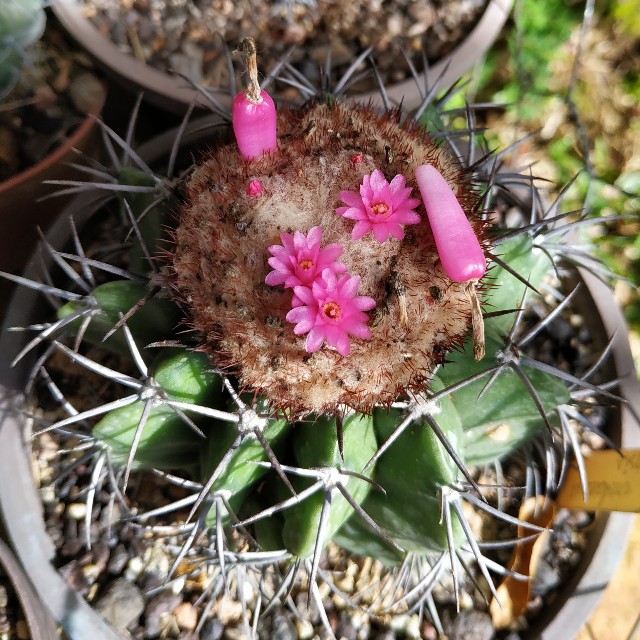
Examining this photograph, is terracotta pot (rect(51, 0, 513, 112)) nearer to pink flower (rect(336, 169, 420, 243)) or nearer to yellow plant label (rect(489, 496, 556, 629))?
pink flower (rect(336, 169, 420, 243))

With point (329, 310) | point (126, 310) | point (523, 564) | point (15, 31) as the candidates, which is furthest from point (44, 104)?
point (523, 564)

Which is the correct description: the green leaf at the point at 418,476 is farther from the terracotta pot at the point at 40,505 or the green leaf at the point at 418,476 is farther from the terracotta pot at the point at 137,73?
the terracotta pot at the point at 137,73

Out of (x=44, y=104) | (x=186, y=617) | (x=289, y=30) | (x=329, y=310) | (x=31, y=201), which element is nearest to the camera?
(x=329, y=310)

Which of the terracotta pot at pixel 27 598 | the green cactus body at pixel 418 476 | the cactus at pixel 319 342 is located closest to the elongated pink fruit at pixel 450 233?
Answer: the cactus at pixel 319 342

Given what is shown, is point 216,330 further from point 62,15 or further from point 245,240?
point 62,15

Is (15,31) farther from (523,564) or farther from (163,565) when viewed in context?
(523,564)

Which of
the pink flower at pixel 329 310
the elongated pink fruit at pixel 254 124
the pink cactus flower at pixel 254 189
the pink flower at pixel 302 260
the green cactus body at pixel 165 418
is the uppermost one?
the elongated pink fruit at pixel 254 124
